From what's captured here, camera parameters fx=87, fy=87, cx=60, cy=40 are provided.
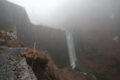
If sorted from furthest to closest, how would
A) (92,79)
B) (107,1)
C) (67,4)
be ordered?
1. (67,4)
2. (107,1)
3. (92,79)

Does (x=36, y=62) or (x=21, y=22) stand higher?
(x=21, y=22)

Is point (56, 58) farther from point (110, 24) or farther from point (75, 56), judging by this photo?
point (110, 24)

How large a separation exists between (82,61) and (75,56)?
1703 millimetres

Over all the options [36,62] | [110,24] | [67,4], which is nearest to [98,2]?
[110,24]

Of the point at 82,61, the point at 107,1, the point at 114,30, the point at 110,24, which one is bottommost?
the point at 82,61

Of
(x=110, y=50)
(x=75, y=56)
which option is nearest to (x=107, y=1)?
(x=110, y=50)

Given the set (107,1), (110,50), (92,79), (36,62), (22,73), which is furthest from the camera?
(107,1)

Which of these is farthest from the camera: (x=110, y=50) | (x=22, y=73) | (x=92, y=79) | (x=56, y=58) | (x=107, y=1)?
(x=107, y=1)

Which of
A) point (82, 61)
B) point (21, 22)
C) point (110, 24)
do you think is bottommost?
point (82, 61)

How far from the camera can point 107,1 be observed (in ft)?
79.0

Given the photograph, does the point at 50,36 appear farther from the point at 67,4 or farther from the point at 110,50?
the point at 67,4

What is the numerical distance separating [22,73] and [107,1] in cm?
2841

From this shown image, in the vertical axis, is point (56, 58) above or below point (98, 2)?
below

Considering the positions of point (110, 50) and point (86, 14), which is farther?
point (86, 14)
